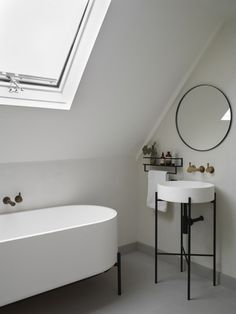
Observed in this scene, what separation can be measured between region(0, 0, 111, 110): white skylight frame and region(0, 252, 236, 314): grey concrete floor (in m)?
1.57

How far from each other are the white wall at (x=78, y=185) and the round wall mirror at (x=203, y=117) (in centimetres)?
85

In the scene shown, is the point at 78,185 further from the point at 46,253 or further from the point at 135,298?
the point at 135,298

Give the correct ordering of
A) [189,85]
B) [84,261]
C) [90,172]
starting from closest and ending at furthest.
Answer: [84,261] < [189,85] < [90,172]

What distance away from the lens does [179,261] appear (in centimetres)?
307

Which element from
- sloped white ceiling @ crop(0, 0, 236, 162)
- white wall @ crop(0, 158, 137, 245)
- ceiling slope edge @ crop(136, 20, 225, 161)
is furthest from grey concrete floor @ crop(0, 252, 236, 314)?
ceiling slope edge @ crop(136, 20, 225, 161)

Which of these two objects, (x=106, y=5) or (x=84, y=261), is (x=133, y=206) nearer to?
(x=84, y=261)

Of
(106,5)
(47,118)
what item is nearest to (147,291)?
(47,118)

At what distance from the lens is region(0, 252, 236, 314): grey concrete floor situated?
2252 millimetres

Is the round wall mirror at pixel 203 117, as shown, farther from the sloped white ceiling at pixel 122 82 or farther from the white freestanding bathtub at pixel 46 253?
the white freestanding bathtub at pixel 46 253

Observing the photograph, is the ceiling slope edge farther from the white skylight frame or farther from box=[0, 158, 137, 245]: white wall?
the white skylight frame

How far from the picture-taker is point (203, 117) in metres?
2.79

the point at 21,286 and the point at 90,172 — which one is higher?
the point at 90,172

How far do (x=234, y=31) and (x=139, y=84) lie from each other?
0.91 meters

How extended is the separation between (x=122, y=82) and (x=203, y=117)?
827 millimetres
